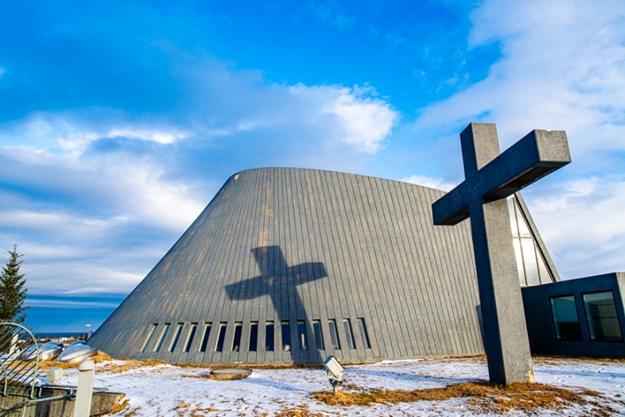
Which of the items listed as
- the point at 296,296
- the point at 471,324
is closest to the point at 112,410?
the point at 296,296

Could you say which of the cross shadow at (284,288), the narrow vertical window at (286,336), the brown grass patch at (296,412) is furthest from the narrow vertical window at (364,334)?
the brown grass patch at (296,412)

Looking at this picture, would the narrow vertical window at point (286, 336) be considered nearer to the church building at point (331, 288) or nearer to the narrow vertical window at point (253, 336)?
the church building at point (331, 288)

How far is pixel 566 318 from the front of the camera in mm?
16578

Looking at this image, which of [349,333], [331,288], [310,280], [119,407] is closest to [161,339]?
[310,280]

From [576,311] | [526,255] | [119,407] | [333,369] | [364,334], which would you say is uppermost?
[526,255]

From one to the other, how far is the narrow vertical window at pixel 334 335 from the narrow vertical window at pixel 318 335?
16.0 inches

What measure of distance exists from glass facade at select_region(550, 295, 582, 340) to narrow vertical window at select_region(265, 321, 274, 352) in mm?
12240

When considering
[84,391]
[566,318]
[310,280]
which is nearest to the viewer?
[84,391]

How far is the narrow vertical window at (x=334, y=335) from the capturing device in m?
14.9

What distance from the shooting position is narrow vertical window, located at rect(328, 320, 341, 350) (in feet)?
49.0

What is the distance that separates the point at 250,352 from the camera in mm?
14547

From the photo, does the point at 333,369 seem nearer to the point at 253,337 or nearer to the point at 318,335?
the point at 318,335

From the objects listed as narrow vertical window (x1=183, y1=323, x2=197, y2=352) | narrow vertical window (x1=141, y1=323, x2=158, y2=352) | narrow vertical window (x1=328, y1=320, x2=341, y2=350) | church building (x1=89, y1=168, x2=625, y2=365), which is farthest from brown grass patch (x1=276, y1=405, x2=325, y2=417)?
narrow vertical window (x1=141, y1=323, x2=158, y2=352)

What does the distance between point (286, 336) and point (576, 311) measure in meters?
11.8
